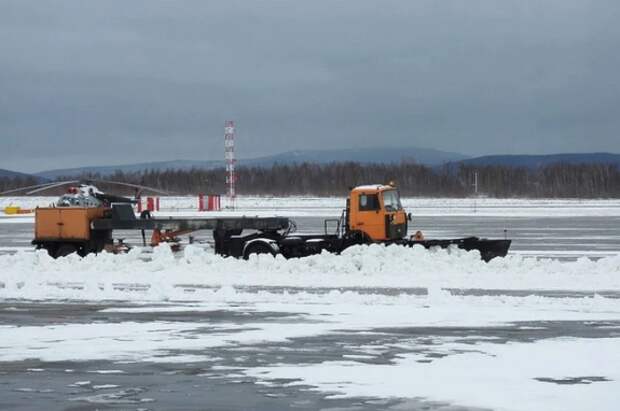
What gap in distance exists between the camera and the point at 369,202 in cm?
2353

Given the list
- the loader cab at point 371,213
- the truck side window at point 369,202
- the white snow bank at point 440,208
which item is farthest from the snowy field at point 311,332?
the white snow bank at point 440,208

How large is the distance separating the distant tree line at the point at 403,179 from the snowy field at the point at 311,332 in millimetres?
81217

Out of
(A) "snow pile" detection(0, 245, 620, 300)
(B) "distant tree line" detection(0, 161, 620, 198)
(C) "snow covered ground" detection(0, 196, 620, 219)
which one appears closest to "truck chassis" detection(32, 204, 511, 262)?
(A) "snow pile" detection(0, 245, 620, 300)

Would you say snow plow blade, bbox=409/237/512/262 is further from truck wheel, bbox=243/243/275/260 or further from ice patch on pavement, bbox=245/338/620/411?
ice patch on pavement, bbox=245/338/620/411

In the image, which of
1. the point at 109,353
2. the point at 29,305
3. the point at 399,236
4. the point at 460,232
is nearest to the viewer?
the point at 109,353

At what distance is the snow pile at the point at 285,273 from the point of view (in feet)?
60.6

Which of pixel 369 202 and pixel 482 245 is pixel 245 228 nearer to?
pixel 369 202

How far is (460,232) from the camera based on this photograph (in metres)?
36.0

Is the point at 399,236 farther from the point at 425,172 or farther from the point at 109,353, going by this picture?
the point at 425,172

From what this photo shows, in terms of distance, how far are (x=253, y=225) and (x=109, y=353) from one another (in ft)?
47.0

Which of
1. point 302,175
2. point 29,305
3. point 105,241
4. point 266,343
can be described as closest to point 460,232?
point 105,241

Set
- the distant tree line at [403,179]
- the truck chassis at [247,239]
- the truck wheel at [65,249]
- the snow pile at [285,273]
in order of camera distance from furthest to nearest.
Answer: the distant tree line at [403,179] < the truck wheel at [65,249] < the truck chassis at [247,239] < the snow pile at [285,273]

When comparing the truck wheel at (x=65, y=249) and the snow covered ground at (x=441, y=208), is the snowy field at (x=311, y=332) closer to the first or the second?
the truck wheel at (x=65, y=249)

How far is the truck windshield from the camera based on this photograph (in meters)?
23.6
